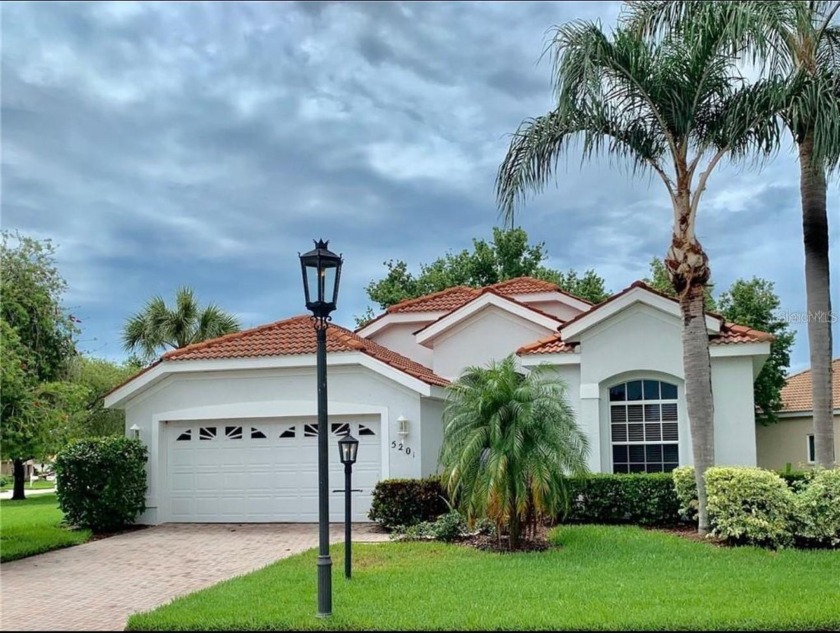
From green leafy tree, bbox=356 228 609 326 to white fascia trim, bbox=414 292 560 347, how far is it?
1789cm

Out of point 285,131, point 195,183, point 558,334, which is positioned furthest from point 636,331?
point 195,183

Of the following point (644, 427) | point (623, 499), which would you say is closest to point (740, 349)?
point (644, 427)

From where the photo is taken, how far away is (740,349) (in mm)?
16516

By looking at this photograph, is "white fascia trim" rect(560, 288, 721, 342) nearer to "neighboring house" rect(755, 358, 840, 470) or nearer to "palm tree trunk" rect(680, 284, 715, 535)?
"palm tree trunk" rect(680, 284, 715, 535)

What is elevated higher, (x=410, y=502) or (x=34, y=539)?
(x=410, y=502)

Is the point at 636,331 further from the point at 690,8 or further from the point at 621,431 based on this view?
the point at 690,8

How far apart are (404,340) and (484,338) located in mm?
3861

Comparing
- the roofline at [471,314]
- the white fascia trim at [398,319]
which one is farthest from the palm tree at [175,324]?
the roofline at [471,314]

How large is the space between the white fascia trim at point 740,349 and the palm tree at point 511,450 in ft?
15.3

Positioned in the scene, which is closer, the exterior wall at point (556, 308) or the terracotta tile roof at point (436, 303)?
the exterior wall at point (556, 308)

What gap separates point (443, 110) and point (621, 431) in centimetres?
788

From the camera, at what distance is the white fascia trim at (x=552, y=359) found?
17.9 meters

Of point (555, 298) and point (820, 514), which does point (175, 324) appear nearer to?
point (555, 298)

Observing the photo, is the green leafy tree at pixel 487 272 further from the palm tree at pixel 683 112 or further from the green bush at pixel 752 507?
the green bush at pixel 752 507
